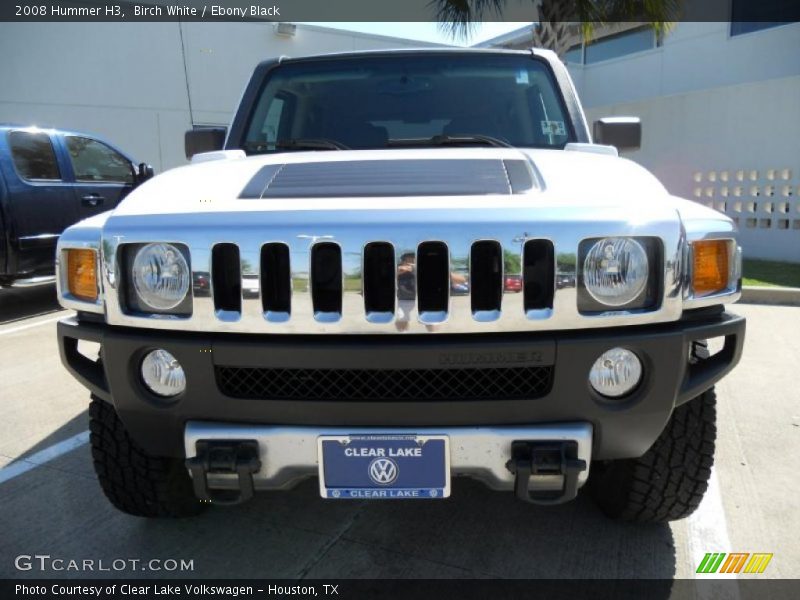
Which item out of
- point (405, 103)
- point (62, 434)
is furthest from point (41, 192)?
point (405, 103)

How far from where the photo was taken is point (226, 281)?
1707 mm

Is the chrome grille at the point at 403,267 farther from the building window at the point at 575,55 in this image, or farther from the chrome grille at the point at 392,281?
the building window at the point at 575,55

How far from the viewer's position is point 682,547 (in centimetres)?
225

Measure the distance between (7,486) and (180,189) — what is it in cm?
172

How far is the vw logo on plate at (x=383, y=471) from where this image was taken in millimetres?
1715

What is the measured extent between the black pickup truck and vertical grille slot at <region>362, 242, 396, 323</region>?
17.8ft

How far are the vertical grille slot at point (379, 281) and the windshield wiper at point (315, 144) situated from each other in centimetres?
118

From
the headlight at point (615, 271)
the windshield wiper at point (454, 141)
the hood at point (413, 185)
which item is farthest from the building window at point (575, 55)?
the headlight at point (615, 271)

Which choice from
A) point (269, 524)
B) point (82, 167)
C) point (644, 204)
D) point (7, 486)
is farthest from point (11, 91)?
point (644, 204)

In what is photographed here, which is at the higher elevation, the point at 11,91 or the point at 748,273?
the point at 11,91

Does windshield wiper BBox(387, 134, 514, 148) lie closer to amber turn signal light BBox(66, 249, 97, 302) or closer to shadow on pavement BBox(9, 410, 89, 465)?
amber turn signal light BBox(66, 249, 97, 302)

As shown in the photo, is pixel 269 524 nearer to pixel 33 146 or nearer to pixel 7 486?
pixel 7 486

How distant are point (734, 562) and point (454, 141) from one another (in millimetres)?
1910

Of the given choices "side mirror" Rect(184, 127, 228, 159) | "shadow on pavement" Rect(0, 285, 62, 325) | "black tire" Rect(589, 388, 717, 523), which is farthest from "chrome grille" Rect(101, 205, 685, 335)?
"shadow on pavement" Rect(0, 285, 62, 325)
